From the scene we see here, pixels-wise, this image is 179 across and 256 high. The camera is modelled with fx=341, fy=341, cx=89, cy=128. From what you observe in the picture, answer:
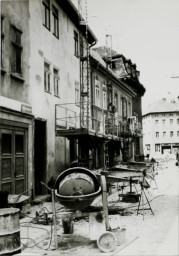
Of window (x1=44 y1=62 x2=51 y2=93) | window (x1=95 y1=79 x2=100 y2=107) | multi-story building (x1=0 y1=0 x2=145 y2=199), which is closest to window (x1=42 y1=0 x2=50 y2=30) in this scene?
multi-story building (x1=0 y1=0 x2=145 y2=199)

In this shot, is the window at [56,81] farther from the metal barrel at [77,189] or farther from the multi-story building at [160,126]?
the multi-story building at [160,126]

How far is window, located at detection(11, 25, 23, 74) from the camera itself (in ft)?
35.3

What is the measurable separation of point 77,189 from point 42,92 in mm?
6628

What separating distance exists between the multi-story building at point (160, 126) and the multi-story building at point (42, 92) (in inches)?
1697

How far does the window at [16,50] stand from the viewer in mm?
10766

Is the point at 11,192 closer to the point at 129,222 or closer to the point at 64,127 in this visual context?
the point at 129,222

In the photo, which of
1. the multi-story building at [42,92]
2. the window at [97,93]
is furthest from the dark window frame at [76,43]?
the window at [97,93]

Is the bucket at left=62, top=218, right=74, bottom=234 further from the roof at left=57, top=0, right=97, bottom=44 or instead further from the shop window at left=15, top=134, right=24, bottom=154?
the roof at left=57, top=0, right=97, bottom=44

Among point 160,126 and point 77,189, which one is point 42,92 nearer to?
point 77,189

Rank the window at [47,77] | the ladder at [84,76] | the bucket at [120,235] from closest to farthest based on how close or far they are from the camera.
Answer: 1. the bucket at [120,235]
2. the window at [47,77]
3. the ladder at [84,76]

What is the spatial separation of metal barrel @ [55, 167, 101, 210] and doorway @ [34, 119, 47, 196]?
6.02 metres

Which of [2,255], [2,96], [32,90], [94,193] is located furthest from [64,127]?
[2,255]

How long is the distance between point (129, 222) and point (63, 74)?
8.88 meters

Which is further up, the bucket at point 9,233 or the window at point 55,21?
the window at point 55,21
